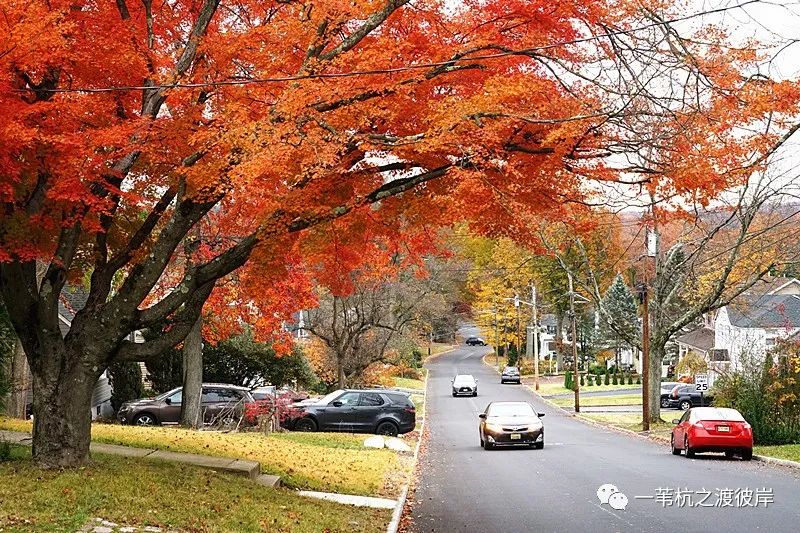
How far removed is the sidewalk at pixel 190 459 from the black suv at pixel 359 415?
1557 cm

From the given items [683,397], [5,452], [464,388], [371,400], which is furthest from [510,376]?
[5,452]

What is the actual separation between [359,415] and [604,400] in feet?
98.1

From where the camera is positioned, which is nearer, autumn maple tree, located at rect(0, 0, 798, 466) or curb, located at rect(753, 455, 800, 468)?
autumn maple tree, located at rect(0, 0, 798, 466)

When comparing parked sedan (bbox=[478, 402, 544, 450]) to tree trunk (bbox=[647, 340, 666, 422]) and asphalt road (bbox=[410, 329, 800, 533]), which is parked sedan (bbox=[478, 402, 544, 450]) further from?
tree trunk (bbox=[647, 340, 666, 422])

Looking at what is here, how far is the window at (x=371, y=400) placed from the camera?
103ft

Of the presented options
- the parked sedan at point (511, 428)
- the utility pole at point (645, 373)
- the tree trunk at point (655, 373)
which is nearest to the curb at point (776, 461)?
the parked sedan at point (511, 428)

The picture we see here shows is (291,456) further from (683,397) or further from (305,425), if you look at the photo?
(683,397)

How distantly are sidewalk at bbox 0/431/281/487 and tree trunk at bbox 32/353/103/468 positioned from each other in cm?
214

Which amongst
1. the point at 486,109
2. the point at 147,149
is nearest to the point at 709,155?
the point at 486,109

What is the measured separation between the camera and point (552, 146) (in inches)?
516

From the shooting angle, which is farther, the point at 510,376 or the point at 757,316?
the point at 510,376

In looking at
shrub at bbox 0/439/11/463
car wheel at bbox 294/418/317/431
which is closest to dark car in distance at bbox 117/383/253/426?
car wheel at bbox 294/418/317/431

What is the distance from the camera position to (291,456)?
1891 centimetres

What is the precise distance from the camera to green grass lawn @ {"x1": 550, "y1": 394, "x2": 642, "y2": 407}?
54287 millimetres
